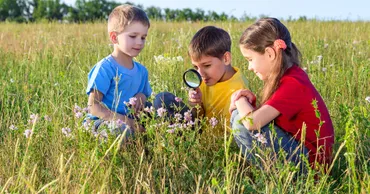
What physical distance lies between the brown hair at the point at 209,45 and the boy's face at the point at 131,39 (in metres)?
0.36

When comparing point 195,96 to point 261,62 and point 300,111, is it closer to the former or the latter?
point 261,62

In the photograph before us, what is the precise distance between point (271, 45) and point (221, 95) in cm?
70

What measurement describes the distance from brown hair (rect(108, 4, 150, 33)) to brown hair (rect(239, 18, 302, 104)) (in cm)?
91

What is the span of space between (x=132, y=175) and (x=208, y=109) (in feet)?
3.44

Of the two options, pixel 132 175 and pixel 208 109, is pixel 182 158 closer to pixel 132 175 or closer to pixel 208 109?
pixel 132 175

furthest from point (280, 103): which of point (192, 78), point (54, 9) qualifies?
point (54, 9)

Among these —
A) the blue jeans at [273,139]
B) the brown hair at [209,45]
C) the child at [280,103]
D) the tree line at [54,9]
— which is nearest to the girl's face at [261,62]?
the child at [280,103]

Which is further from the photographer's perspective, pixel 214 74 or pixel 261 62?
pixel 214 74

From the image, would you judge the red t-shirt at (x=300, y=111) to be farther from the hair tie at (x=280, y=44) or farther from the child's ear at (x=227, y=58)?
the child's ear at (x=227, y=58)

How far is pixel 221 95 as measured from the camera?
384cm

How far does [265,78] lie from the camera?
10.9 ft

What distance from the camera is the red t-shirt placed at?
3088 mm

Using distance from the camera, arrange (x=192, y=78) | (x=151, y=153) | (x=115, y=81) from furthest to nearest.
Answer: (x=115, y=81)
(x=192, y=78)
(x=151, y=153)

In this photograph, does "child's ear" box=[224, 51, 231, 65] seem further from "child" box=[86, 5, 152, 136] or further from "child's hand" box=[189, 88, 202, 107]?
"child" box=[86, 5, 152, 136]
